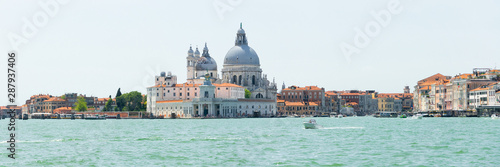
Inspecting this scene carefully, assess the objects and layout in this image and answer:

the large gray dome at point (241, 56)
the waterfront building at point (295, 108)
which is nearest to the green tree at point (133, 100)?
the large gray dome at point (241, 56)

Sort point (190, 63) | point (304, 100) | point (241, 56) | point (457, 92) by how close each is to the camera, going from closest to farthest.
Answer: point (457, 92) → point (241, 56) → point (190, 63) → point (304, 100)

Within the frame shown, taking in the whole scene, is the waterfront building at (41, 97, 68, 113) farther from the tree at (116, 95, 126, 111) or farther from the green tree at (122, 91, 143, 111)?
the green tree at (122, 91, 143, 111)

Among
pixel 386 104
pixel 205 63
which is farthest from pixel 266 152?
pixel 386 104

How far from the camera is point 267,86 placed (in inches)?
5335

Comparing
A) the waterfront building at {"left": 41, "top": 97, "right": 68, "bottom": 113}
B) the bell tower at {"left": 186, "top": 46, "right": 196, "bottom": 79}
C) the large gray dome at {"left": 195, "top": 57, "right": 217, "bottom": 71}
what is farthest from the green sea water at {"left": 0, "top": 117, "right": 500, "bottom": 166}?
the waterfront building at {"left": 41, "top": 97, "right": 68, "bottom": 113}

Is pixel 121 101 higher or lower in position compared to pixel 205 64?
lower

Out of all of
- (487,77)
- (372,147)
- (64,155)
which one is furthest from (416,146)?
(487,77)

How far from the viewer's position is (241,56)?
130 meters

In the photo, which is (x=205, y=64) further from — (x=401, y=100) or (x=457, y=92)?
(x=401, y=100)

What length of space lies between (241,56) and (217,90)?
11.7 metres

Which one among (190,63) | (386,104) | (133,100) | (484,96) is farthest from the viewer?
(386,104)

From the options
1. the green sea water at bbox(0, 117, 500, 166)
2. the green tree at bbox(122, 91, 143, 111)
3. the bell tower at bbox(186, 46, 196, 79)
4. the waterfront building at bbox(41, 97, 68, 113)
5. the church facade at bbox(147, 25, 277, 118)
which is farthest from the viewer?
the waterfront building at bbox(41, 97, 68, 113)

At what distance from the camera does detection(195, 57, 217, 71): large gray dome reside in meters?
132

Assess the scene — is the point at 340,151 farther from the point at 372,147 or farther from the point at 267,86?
the point at 267,86
